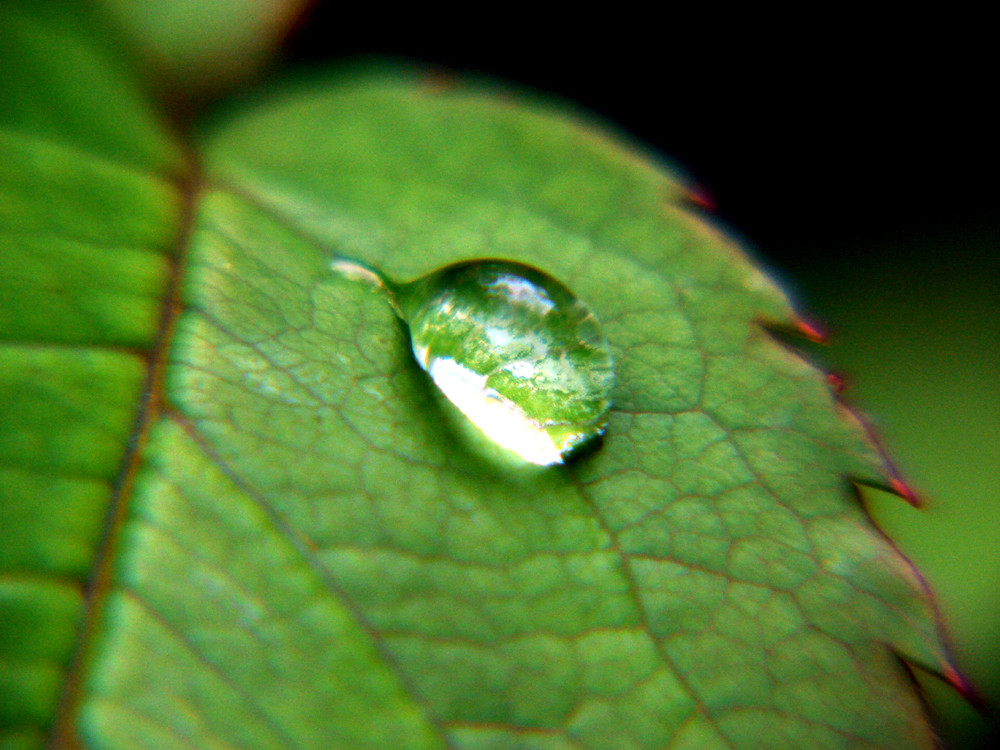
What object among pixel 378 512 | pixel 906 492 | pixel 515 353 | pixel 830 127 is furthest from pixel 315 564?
pixel 830 127

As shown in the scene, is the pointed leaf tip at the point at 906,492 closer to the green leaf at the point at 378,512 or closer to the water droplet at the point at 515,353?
the green leaf at the point at 378,512

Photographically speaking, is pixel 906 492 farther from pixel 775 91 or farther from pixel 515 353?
pixel 775 91

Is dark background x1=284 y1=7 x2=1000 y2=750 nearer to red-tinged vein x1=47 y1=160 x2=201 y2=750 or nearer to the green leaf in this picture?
the green leaf

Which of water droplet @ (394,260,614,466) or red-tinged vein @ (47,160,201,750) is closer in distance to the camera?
red-tinged vein @ (47,160,201,750)

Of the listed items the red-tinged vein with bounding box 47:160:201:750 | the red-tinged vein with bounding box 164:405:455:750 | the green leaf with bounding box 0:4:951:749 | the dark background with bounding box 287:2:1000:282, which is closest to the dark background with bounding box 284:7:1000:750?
the dark background with bounding box 287:2:1000:282

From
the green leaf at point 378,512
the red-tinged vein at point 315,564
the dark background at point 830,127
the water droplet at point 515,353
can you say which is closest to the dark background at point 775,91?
the dark background at point 830,127

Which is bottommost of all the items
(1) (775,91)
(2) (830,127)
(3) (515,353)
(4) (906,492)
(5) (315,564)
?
(4) (906,492)
